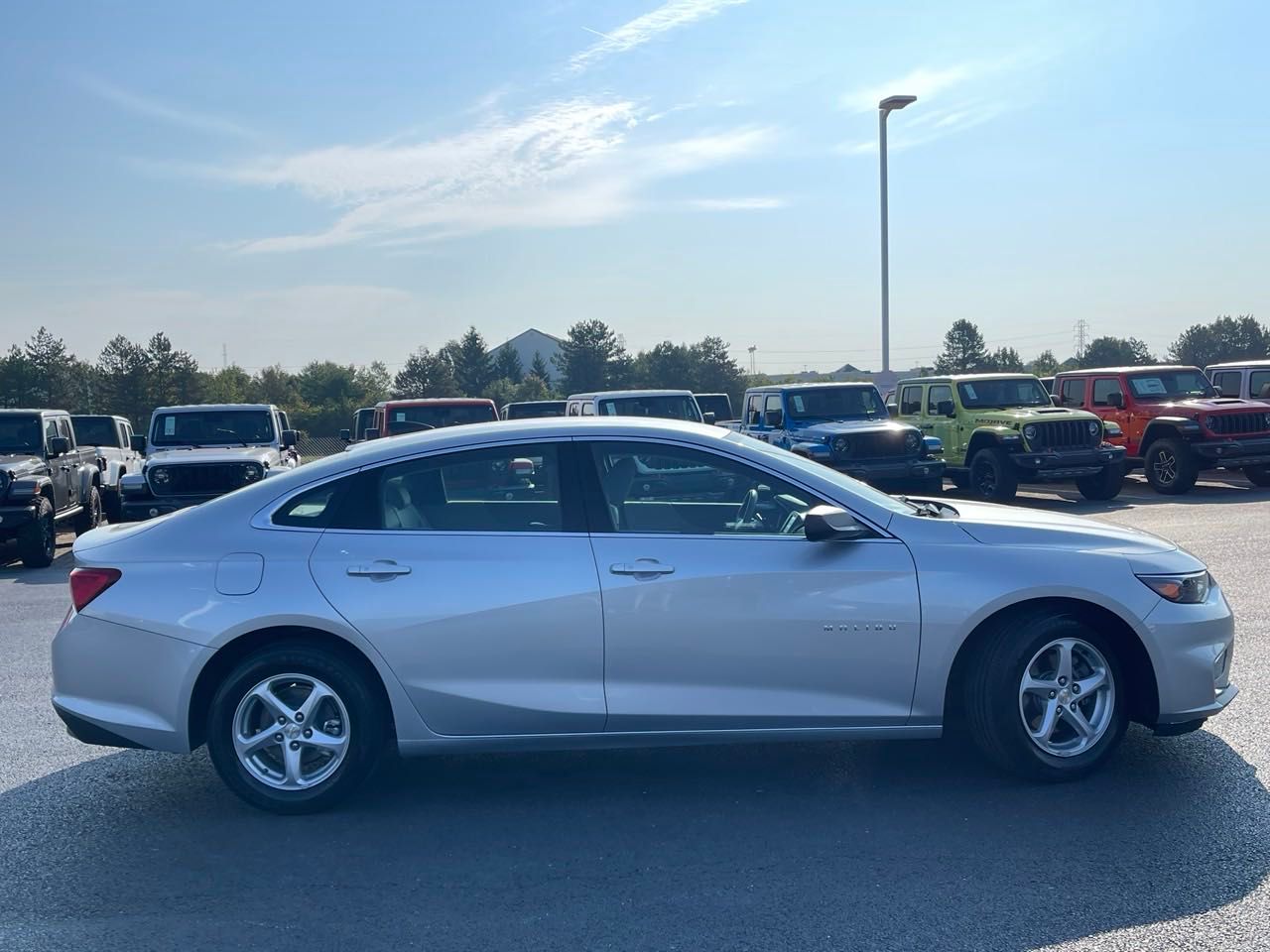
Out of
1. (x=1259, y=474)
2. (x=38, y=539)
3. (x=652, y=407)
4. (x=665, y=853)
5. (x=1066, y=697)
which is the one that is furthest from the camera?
(x=1259, y=474)

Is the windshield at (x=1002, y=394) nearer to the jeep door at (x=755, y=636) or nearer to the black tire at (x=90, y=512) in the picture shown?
the black tire at (x=90, y=512)

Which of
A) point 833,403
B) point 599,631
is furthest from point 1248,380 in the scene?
point 599,631

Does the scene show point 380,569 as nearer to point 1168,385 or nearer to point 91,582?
point 91,582

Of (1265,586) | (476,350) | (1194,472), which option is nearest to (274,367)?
(476,350)

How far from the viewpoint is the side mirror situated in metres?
4.73

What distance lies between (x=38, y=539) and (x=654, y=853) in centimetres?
1142

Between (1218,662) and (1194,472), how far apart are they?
1451 cm

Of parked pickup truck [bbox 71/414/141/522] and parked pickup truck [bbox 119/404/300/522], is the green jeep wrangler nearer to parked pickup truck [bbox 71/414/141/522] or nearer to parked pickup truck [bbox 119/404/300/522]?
parked pickup truck [bbox 119/404/300/522]

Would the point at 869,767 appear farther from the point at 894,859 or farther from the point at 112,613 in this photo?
the point at 112,613

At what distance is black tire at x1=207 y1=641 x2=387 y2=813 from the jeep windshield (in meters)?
10.7

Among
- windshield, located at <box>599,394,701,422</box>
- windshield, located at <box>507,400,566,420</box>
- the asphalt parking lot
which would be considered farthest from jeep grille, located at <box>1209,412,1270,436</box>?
the asphalt parking lot

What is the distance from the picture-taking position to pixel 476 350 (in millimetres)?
75188

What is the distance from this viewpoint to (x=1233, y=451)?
1744 centimetres

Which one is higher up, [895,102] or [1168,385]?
[895,102]
